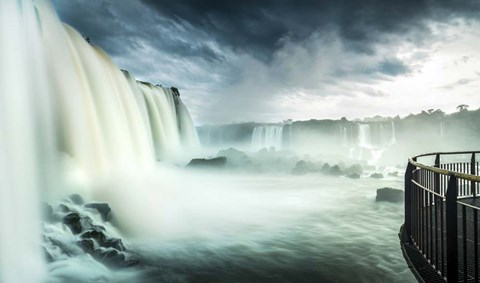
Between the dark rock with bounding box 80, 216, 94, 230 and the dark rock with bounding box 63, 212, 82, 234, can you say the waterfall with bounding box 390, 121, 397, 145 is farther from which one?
the dark rock with bounding box 63, 212, 82, 234

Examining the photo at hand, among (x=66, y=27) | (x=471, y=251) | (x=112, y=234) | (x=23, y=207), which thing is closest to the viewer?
(x=471, y=251)

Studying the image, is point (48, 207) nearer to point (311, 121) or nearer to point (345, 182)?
point (345, 182)

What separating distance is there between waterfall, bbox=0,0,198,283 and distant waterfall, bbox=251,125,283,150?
134ft

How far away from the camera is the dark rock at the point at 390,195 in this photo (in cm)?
1580

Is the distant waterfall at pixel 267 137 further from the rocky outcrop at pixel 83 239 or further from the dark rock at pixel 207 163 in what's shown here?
the rocky outcrop at pixel 83 239

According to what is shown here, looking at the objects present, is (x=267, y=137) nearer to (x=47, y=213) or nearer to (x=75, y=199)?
(x=75, y=199)

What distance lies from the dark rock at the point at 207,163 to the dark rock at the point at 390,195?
17.0m

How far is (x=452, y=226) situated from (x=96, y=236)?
767 cm

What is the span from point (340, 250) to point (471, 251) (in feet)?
13.9

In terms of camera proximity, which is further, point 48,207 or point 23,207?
point 48,207

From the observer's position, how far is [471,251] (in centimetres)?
500

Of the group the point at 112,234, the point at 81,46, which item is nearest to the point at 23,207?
the point at 112,234

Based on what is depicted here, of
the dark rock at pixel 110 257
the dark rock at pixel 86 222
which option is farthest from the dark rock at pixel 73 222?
the dark rock at pixel 110 257

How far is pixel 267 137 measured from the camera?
6272cm
